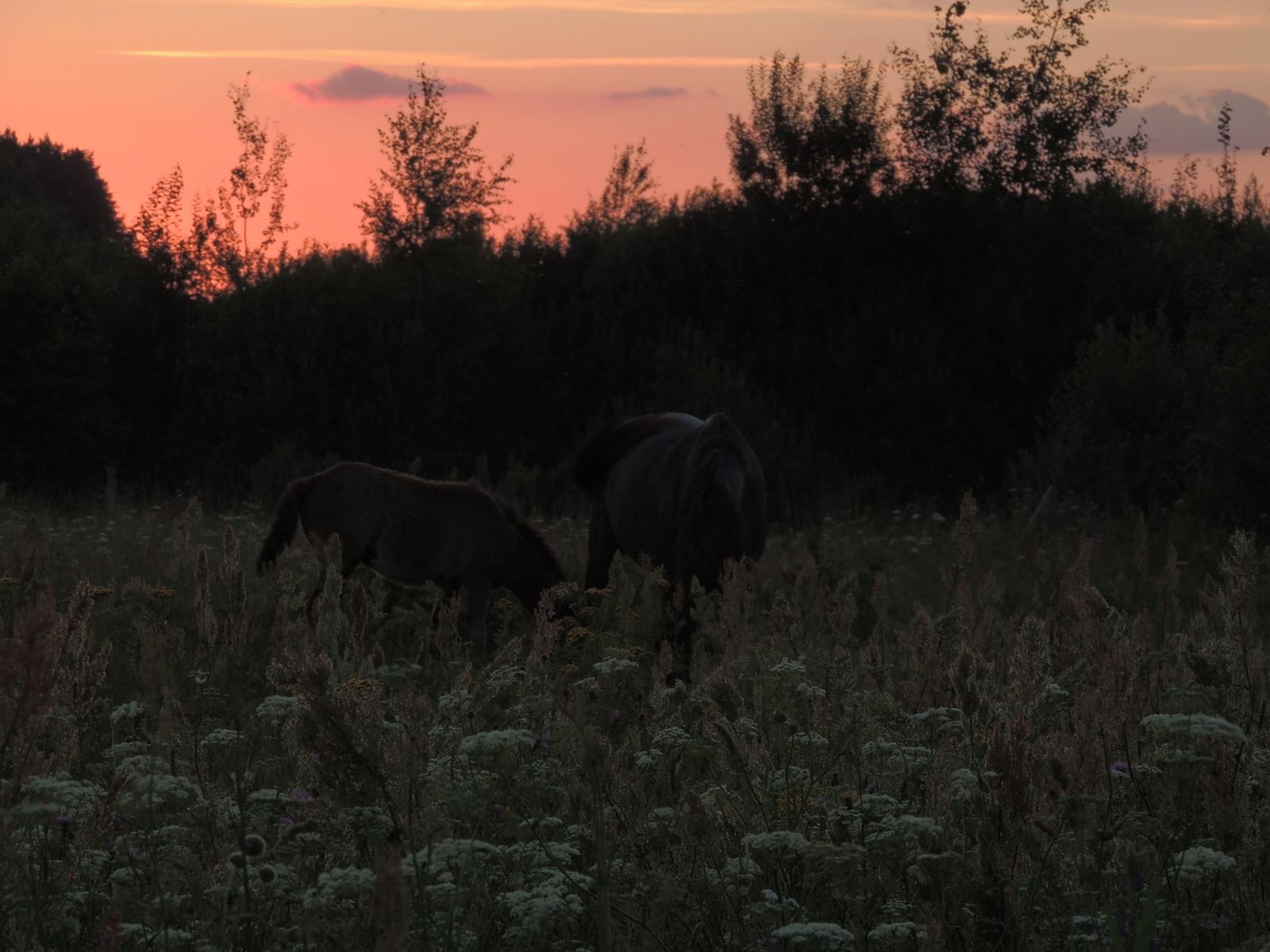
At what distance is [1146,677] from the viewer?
315 cm

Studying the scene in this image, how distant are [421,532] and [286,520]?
0.99m

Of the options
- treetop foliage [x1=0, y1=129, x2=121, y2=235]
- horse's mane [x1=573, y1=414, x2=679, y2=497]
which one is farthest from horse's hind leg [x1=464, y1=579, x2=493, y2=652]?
treetop foliage [x1=0, y1=129, x2=121, y2=235]

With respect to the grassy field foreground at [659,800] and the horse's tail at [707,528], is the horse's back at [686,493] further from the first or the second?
the grassy field foreground at [659,800]

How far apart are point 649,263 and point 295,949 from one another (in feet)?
89.4

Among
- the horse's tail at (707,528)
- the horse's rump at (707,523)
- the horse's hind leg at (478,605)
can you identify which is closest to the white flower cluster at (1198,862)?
the horse's rump at (707,523)

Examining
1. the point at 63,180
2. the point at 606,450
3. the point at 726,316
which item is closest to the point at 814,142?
the point at 726,316

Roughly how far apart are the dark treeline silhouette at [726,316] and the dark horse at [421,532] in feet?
48.7

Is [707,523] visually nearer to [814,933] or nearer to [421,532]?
[421,532]

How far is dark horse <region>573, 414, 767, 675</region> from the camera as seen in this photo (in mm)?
6512

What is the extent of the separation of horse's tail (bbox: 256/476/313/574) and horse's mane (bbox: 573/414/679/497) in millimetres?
2043

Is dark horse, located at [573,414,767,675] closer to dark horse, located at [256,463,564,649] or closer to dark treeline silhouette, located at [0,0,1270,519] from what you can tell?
dark horse, located at [256,463,564,649]

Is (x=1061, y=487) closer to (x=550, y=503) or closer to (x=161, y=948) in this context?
(x=550, y=503)

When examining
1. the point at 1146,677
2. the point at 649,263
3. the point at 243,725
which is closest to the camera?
the point at 1146,677

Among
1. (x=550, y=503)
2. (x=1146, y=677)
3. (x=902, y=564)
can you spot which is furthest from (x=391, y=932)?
(x=550, y=503)
